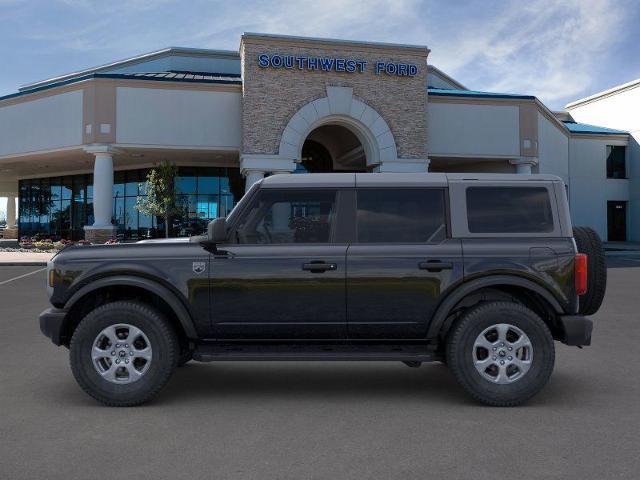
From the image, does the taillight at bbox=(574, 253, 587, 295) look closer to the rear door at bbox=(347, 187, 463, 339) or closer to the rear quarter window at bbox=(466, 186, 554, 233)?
the rear quarter window at bbox=(466, 186, 554, 233)

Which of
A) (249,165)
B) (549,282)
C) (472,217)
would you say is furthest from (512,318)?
(249,165)

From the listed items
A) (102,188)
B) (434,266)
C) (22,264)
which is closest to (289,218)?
(434,266)

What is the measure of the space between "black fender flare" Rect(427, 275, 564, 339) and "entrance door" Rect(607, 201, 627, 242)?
141 ft

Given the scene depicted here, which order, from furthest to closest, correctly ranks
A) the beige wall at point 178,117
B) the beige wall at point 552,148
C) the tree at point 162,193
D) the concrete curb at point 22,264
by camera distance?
1. the beige wall at point 552,148
2. the tree at point 162,193
3. the beige wall at point 178,117
4. the concrete curb at point 22,264

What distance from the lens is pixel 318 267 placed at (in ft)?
16.7

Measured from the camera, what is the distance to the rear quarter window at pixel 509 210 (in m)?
5.28

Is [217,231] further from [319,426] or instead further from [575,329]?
[575,329]

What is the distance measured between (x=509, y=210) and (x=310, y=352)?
85.9 inches

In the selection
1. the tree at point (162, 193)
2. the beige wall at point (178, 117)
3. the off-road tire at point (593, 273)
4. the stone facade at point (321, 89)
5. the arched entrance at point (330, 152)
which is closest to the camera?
Answer: the off-road tire at point (593, 273)

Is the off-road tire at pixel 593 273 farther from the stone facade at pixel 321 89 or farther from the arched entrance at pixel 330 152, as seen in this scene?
the arched entrance at pixel 330 152

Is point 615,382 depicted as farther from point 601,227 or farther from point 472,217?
point 601,227

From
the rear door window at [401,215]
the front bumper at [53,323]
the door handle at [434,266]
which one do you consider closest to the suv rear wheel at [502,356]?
the door handle at [434,266]

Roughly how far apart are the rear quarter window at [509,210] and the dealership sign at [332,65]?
22938 mm

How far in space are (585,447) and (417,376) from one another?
2.26m
